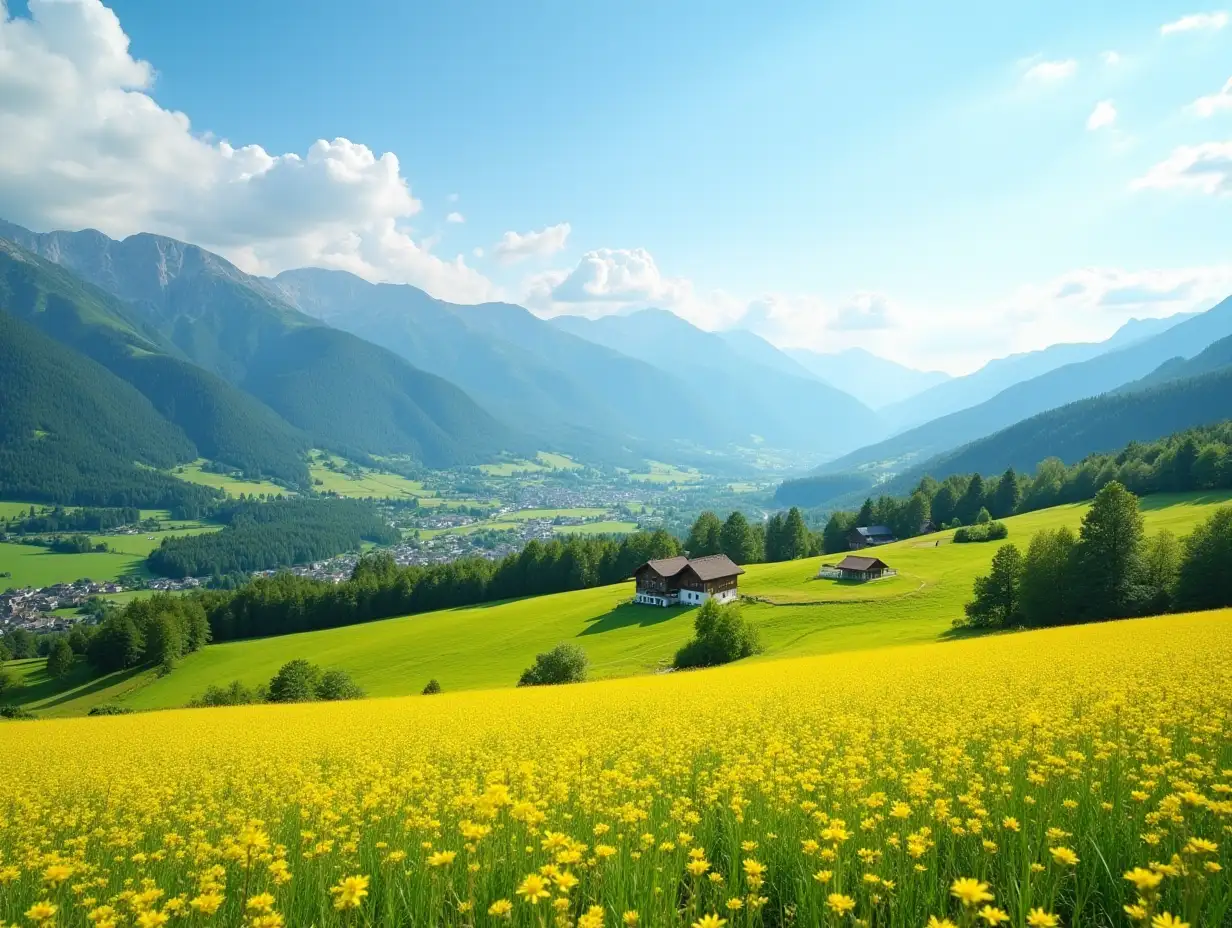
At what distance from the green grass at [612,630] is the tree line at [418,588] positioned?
11332mm

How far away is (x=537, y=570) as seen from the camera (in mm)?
97250

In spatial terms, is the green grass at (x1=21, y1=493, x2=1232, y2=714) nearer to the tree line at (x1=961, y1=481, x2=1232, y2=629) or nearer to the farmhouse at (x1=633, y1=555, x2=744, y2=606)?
the farmhouse at (x1=633, y1=555, x2=744, y2=606)

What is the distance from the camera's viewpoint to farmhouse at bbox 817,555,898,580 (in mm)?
66188

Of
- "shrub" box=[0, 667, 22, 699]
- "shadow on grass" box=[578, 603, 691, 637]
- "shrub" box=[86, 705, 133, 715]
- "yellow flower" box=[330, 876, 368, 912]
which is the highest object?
"yellow flower" box=[330, 876, 368, 912]

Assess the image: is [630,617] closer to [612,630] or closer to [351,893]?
[612,630]

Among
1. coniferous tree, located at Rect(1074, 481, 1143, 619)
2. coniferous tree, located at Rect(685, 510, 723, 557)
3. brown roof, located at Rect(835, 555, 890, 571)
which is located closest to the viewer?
coniferous tree, located at Rect(1074, 481, 1143, 619)

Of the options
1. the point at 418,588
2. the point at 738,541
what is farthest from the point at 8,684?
the point at 738,541

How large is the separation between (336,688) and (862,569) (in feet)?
173

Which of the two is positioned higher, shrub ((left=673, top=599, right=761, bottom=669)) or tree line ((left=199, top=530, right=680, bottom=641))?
tree line ((left=199, top=530, right=680, bottom=641))

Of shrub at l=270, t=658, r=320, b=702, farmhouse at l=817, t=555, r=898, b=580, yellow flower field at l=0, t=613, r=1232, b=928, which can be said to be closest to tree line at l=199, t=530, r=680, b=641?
farmhouse at l=817, t=555, r=898, b=580

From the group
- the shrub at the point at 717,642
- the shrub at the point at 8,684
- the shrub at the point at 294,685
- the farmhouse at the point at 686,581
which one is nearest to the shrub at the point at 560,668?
the shrub at the point at 717,642

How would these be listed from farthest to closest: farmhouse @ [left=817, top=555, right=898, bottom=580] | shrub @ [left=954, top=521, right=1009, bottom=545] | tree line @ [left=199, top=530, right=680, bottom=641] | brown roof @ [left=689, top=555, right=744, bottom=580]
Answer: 1. tree line @ [left=199, top=530, right=680, bottom=641]
2. shrub @ [left=954, top=521, right=1009, bottom=545]
3. brown roof @ [left=689, top=555, right=744, bottom=580]
4. farmhouse @ [left=817, top=555, right=898, bottom=580]

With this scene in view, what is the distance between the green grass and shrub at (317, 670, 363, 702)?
81.9 inches

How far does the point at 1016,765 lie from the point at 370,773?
10716mm
